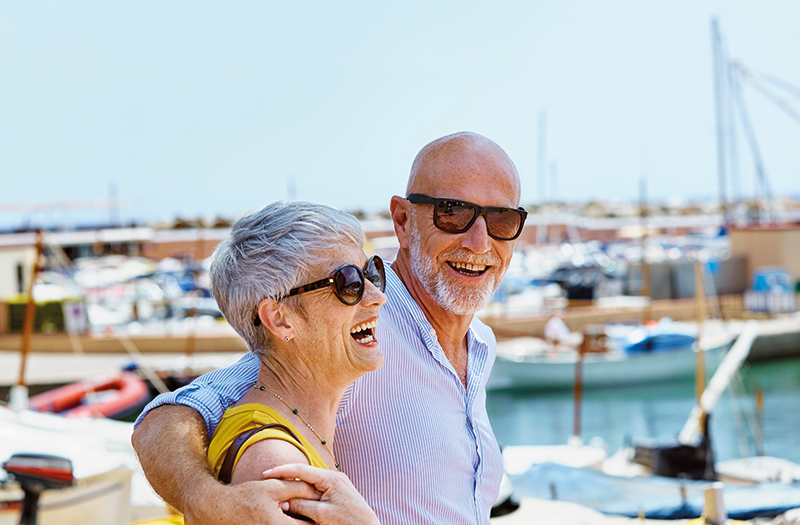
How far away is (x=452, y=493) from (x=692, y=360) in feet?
58.3

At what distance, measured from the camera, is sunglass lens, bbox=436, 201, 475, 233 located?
6.02 ft

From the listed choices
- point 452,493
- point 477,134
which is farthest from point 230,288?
point 477,134

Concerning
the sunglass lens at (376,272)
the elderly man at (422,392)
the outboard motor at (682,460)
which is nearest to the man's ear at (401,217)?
the elderly man at (422,392)

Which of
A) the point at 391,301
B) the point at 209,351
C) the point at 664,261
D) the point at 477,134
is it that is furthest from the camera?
the point at 664,261

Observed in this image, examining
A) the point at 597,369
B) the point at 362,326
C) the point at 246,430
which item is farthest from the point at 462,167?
the point at 597,369

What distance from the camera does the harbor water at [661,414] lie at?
1402cm

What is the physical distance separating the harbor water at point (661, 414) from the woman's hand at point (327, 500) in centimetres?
1317

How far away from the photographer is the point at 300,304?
1.27 metres

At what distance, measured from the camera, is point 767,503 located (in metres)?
4.92

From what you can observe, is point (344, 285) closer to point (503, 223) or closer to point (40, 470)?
point (503, 223)

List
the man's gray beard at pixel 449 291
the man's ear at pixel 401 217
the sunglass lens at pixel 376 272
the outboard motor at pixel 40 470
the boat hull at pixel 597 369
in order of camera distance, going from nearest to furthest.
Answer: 1. the sunglass lens at pixel 376 272
2. the man's gray beard at pixel 449 291
3. the man's ear at pixel 401 217
4. the outboard motor at pixel 40 470
5. the boat hull at pixel 597 369

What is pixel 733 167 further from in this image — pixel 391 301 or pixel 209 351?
pixel 391 301

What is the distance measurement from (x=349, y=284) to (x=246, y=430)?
31cm

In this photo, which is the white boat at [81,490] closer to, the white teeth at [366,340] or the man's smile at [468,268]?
the man's smile at [468,268]
